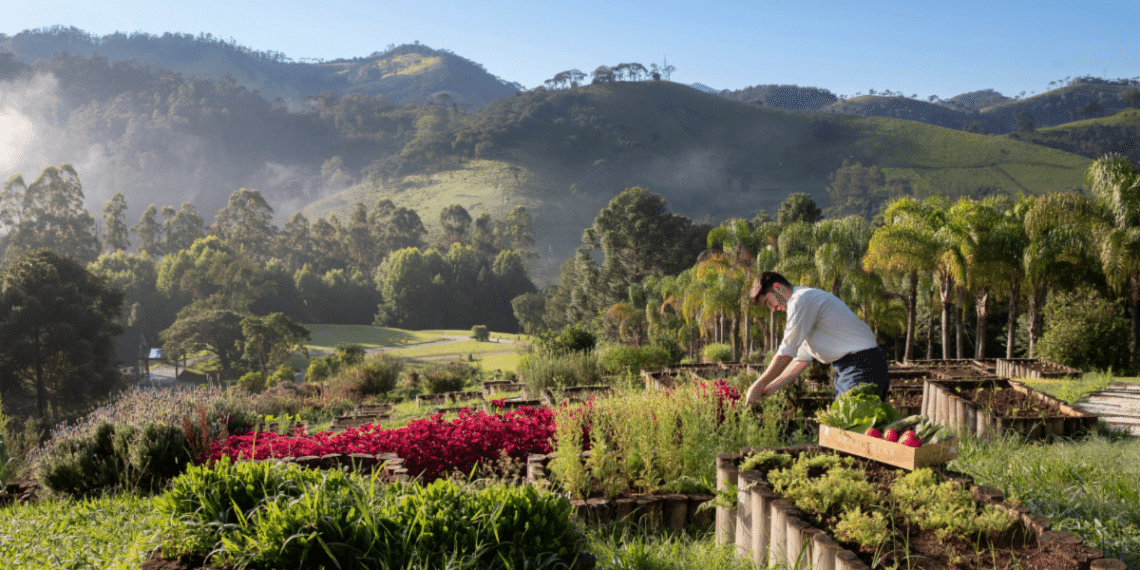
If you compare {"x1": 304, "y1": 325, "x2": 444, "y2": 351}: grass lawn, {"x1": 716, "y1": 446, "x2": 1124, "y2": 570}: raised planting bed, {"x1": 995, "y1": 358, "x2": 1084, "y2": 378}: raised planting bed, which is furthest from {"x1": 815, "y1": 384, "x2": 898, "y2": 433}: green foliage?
{"x1": 304, "y1": 325, "x2": 444, "y2": 351}: grass lawn

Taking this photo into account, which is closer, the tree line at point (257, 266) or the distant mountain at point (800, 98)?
the tree line at point (257, 266)

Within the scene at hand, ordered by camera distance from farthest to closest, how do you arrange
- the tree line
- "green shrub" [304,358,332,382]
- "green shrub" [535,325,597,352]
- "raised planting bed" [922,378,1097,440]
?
the tree line, "green shrub" [304,358,332,382], "green shrub" [535,325,597,352], "raised planting bed" [922,378,1097,440]

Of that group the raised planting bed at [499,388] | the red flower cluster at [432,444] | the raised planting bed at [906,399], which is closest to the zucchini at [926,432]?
the red flower cluster at [432,444]

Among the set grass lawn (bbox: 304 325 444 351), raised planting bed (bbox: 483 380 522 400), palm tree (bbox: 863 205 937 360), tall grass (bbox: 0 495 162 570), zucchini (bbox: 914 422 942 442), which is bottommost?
grass lawn (bbox: 304 325 444 351)

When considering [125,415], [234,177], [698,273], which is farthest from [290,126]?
[125,415]

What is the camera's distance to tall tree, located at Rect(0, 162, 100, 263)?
6881cm

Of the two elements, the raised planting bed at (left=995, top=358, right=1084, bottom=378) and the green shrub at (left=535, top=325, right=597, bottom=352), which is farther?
the green shrub at (left=535, top=325, right=597, bottom=352)

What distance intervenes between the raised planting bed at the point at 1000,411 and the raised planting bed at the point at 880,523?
1.55 meters

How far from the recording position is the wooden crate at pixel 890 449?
2.80 meters

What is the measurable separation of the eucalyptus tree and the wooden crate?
54.0ft

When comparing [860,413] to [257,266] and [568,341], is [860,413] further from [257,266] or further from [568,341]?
[257,266]

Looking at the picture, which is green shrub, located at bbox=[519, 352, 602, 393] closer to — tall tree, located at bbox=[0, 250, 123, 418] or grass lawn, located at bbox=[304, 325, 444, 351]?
tall tree, located at bbox=[0, 250, 123, 418]

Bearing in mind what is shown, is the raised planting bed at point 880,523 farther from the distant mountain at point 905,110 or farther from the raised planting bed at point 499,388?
the distant mountain at point 905,110

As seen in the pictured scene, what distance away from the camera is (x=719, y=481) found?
3367mm
